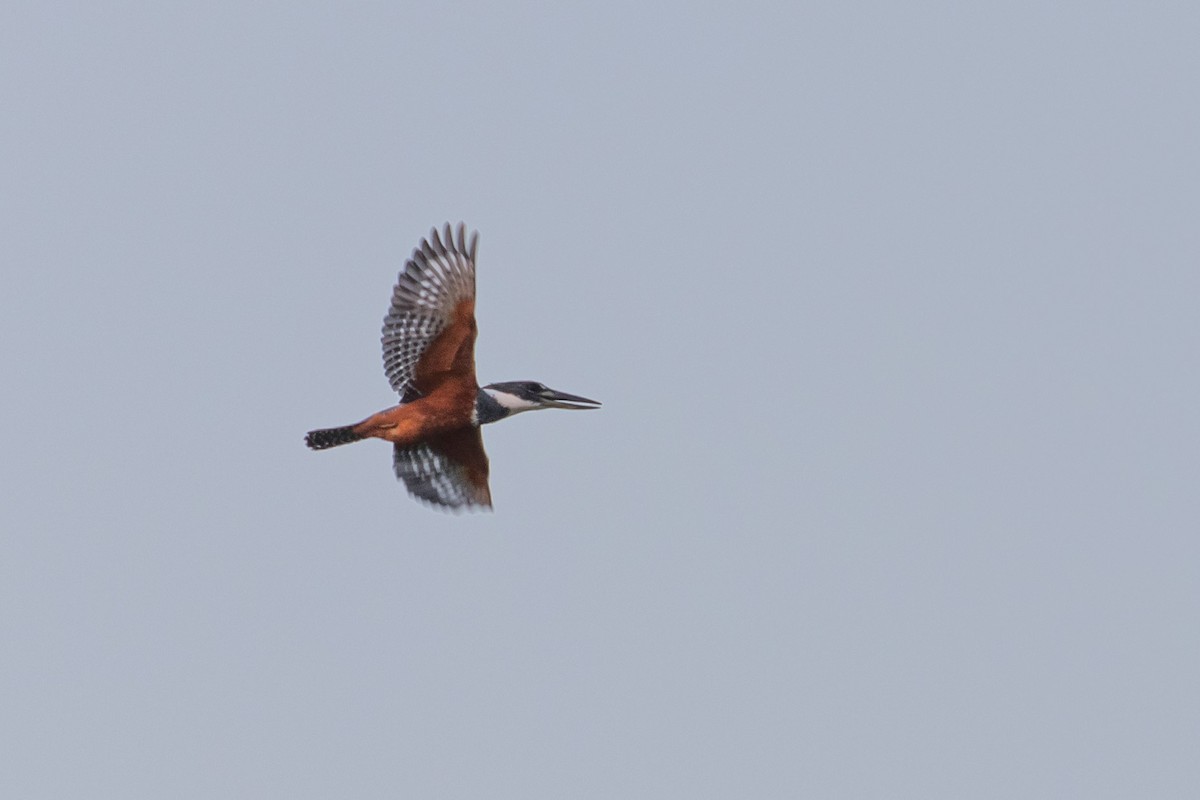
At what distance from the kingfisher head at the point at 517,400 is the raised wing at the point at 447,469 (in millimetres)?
315

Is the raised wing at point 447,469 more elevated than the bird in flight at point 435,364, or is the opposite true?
the bird in flight at point 435,364

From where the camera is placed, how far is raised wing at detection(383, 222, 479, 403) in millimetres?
22344

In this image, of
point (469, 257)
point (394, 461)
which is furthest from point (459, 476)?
point (469, 257)

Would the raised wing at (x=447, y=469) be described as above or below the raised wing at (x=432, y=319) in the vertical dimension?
below

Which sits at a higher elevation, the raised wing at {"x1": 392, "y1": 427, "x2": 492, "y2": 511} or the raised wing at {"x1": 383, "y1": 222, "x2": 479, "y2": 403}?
the raised wing at {"x1": 383, "y1": 222, "x2": 479, "y2": 403}

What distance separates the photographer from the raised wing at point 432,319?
22.3 metres

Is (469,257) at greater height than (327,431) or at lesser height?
greater

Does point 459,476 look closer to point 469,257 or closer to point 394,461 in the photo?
point 394,461

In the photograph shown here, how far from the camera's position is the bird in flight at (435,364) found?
22.4 meters

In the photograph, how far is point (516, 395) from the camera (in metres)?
23.0

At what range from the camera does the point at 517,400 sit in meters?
23.0

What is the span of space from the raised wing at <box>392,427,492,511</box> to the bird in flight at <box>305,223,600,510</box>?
0.23 feet

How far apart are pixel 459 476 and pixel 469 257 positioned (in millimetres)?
2578

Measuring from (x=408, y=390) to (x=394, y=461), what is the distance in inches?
35.6
